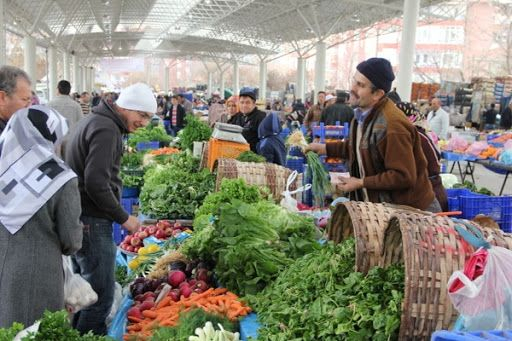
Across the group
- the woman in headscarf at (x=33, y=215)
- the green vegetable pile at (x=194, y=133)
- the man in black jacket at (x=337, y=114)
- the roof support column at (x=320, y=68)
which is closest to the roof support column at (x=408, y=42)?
the man in black jacket at (x=337, y=114)

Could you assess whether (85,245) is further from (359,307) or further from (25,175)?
(359,307)

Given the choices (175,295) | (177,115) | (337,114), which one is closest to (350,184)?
(175,295)

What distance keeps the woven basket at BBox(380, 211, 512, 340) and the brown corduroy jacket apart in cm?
99

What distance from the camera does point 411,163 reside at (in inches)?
130

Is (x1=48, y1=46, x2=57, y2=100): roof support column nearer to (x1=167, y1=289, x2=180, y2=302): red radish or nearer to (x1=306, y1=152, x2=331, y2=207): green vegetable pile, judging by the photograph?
(x1=306, y1=152, x2=331, y2=207): green vegetable pile

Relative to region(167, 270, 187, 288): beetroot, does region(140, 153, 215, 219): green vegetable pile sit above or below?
above

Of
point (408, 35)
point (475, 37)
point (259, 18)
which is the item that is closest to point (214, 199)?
point (408, 35)

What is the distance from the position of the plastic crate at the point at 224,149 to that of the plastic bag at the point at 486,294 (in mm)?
4302

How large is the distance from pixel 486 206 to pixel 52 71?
26841 mm

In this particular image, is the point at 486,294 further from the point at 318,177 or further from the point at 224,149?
the point at 224,149

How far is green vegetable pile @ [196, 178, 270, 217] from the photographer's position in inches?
185

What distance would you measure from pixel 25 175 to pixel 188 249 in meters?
1.70

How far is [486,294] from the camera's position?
194 centimetres

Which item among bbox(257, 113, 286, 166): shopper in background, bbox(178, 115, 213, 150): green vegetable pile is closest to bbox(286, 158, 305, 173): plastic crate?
bbox(178, 115, 213, 150): green vegetable pile
